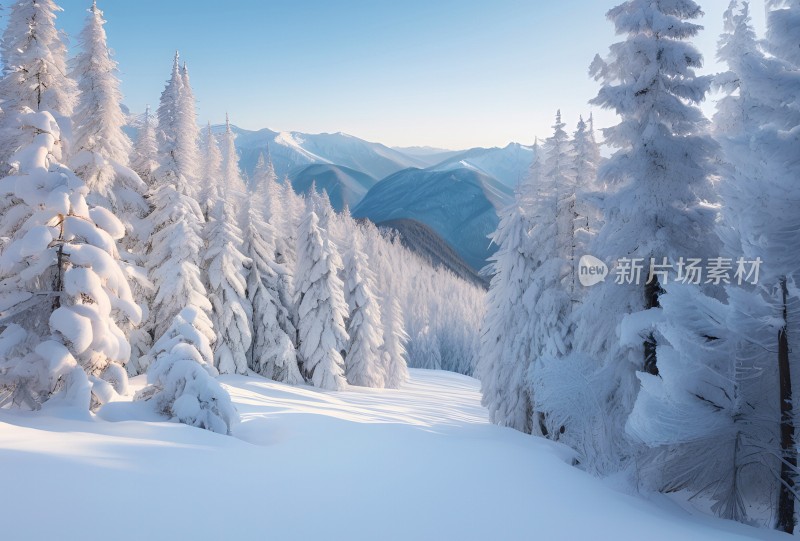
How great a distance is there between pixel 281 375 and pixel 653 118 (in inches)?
902

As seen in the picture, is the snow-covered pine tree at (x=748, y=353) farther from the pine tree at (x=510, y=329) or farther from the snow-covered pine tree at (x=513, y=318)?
the pine tree at (x=510, y=329)

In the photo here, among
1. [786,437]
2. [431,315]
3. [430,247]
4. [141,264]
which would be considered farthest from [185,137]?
[430,247]

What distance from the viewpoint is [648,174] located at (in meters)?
11.4

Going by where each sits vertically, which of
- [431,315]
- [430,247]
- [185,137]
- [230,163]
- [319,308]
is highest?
[230,163]

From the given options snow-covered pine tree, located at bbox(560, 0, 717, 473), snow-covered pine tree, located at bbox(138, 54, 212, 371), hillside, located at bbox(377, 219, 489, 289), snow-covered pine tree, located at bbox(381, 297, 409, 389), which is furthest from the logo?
hillside, located at bbox(377, 219, 489, 289)

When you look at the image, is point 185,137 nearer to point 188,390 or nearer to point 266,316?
point 266,316

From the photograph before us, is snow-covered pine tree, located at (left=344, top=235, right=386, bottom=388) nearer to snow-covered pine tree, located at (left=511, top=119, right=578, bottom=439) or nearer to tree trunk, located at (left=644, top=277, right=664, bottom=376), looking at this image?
snow-covered pine tree, located at (left=511, top=119, right=578, bottom=439)

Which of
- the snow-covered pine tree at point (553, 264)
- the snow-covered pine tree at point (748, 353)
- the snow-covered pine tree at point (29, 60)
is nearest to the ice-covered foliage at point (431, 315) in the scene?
the snow-covered pine tree at point (553, 264)

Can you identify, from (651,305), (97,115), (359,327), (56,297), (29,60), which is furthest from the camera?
(359,327)

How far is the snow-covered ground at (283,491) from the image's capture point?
4.18 meters

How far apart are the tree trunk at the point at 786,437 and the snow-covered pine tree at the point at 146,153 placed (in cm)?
2403

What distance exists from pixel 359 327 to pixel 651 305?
23.3 metres

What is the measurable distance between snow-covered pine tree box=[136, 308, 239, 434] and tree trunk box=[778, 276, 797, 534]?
30.4 ft

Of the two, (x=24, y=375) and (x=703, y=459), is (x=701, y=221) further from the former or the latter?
(x=24, y=375)
